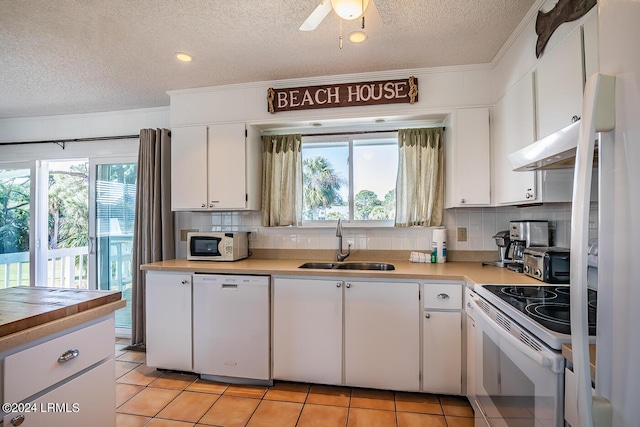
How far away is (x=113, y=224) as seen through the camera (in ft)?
11.2

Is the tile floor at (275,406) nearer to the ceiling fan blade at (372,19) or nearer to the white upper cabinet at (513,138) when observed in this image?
the white upper cabinet at (513,138)

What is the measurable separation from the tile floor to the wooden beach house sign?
218 centimetres

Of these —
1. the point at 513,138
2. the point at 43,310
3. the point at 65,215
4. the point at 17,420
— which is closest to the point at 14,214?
the point at 65,215

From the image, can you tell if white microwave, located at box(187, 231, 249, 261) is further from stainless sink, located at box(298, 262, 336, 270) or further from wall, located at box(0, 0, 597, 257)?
stainless sink, located at box(298, 262, 336, 270)

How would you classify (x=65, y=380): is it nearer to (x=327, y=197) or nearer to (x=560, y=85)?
(x=327, y=197)

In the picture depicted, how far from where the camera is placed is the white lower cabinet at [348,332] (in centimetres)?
214

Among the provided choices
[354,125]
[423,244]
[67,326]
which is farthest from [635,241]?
[354,125]

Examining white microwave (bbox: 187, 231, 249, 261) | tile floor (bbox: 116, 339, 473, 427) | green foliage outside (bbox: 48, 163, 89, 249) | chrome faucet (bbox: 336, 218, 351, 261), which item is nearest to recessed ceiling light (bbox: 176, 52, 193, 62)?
white microwave (bbox: 187, 231, 249, 261)

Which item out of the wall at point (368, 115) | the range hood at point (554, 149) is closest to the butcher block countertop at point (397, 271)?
the wall at point (368, 115)

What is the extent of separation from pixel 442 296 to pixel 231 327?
152 cm

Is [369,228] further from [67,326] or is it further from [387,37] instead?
[67,326]

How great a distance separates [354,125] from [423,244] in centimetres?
123

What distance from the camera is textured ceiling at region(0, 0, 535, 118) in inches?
69.9

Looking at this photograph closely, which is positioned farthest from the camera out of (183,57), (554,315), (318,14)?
(183,57)
